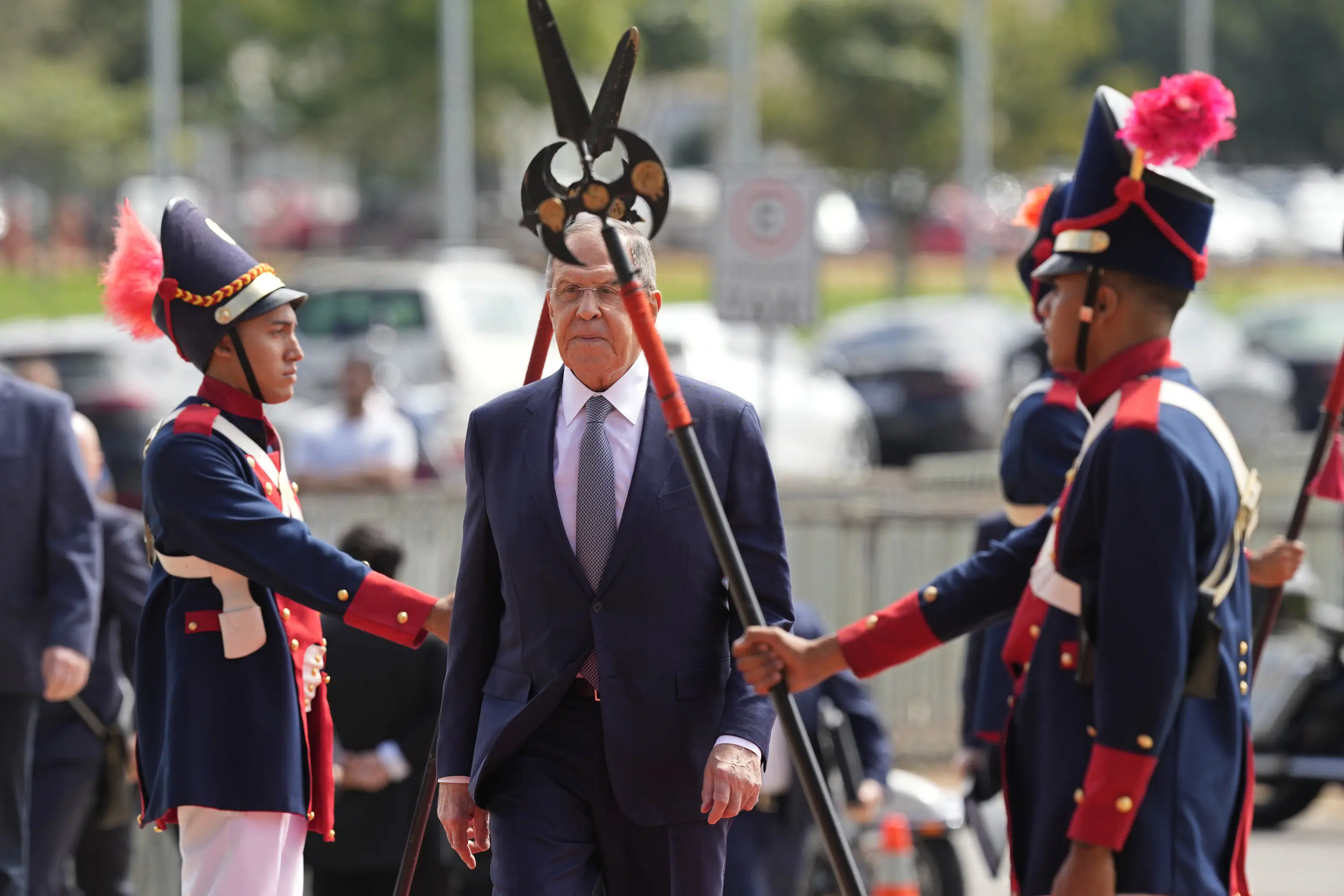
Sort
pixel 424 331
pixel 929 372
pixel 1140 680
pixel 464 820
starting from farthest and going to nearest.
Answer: pixel 929 372
pixel 424 331
pixel 464 820
pixel 1140 680

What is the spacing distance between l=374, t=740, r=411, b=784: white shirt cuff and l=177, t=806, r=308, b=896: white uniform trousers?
1703 mm

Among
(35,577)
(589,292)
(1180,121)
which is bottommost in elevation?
(35,577)

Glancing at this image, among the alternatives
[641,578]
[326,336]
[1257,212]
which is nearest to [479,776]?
[641,578]

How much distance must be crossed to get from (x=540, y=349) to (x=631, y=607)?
1.02 m

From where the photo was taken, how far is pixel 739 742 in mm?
4887

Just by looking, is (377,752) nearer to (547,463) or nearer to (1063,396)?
(1063,396)

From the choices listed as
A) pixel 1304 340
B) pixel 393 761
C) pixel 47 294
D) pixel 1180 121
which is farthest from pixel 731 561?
pixel 47 294

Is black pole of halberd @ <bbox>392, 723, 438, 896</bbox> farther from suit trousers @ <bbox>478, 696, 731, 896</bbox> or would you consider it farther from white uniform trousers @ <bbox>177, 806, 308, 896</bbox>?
suit trousers @ <bbox>478, 696, 731, 896</bbox>

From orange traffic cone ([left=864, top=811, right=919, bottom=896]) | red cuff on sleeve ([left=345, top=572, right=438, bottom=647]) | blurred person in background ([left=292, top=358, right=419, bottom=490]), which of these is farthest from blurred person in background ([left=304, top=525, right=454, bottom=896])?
blurred person in background ([left=292, top=358, right=419, bottom=490])

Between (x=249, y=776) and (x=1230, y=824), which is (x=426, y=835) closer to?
(x=249, y=776)

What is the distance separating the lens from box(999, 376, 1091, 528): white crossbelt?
267 inches

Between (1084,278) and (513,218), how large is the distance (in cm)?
4243

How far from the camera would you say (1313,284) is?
47.5 m

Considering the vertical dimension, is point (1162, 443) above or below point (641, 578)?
above
